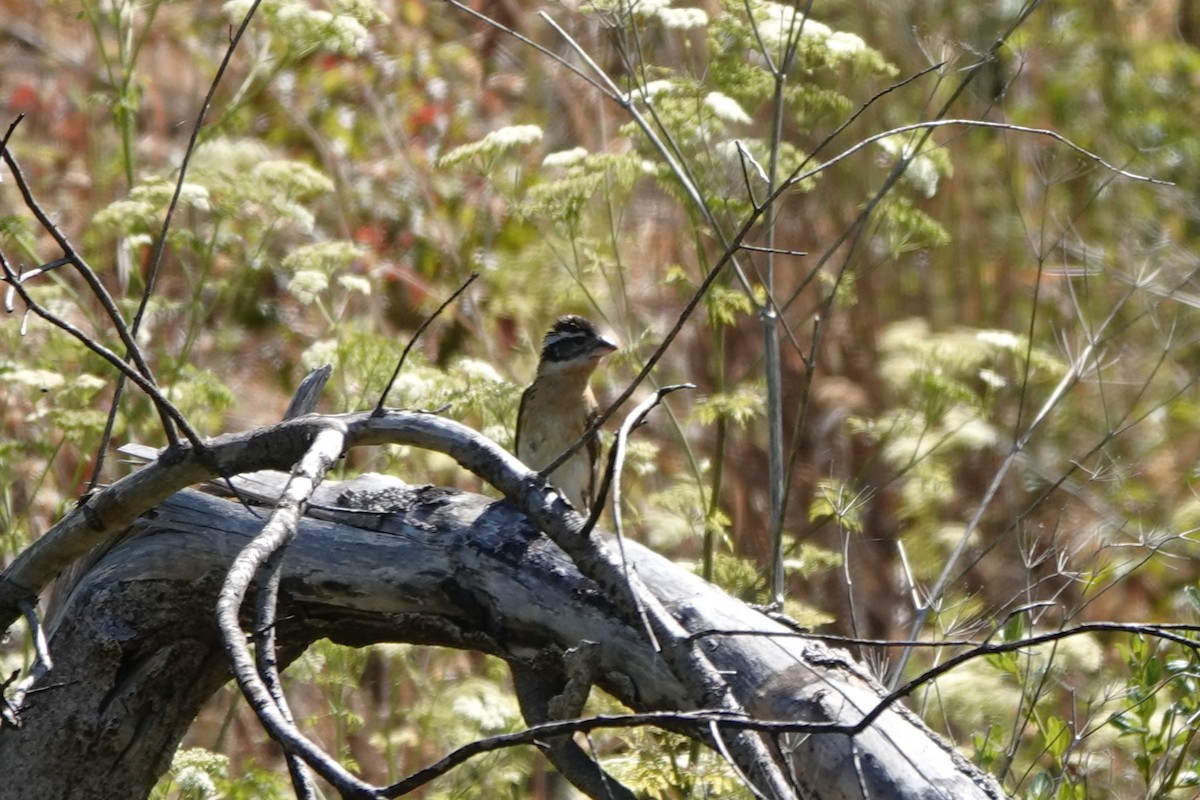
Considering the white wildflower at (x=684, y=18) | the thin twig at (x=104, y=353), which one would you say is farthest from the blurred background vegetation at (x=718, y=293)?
the thin twig at (x=104, y=353)

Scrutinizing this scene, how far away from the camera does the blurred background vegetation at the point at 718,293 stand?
4707mm

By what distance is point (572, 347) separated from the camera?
5.78 meters

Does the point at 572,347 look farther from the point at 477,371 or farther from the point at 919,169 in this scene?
the point at 919,169

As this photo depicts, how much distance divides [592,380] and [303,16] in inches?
87.2

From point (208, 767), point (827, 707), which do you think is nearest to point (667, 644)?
point (827, 707)

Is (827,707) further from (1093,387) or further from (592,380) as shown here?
(1093,387)

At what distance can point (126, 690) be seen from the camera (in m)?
3.45

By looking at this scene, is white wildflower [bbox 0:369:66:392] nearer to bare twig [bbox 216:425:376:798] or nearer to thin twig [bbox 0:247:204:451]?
thin twig [bbox 0:247:204:451]

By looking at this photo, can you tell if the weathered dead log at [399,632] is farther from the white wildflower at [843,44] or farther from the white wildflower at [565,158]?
Result: the white wildflower at [843,44]

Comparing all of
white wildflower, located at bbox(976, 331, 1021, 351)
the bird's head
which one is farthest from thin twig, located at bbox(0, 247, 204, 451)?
white wildflower, located at bbox(976, 331, 1021, 351)

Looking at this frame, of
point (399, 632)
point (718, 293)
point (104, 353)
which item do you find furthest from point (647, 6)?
point (104, 353)

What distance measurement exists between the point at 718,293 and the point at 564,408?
152 centimetres

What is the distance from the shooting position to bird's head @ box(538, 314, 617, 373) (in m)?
5.66

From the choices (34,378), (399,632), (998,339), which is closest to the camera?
(399,632)
